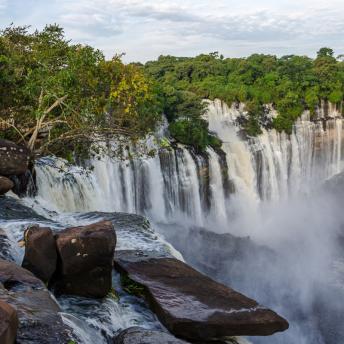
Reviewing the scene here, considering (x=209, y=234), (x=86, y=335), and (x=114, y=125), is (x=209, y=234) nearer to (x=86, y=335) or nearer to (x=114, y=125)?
(x=114, y=125)

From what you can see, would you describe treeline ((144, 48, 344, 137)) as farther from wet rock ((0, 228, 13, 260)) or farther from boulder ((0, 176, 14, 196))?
wet rock ((0, 228, 13, 260))

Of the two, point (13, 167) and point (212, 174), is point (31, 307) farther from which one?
point (212, 174)

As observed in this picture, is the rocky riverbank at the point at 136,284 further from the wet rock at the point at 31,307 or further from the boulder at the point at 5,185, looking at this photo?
the boulder at the point at 5,185

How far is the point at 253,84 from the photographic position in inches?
1323

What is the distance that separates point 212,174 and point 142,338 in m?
17.5

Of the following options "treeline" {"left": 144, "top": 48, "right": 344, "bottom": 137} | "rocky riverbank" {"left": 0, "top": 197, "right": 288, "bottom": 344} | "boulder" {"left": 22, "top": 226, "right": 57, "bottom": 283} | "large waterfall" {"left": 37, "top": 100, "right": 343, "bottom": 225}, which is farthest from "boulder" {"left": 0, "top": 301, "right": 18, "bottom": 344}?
"treeline" {"left": 144, "top": 48, "right": 344, "bottom": 137}

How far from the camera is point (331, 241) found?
977 inches

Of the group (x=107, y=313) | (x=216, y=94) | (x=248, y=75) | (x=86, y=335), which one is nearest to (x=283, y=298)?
(x=107, y=313)

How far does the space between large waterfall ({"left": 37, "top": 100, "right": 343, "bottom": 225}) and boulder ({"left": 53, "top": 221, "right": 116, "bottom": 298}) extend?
584 cm

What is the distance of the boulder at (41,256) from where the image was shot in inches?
269

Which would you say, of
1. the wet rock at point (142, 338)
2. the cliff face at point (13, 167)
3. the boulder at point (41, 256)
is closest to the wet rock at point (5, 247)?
the boulder at point (41, 256)

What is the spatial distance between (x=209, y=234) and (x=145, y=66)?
71.5 feet

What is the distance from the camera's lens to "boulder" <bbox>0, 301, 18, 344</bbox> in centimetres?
395

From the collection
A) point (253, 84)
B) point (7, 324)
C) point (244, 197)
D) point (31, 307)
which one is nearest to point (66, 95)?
point (31, 307)
